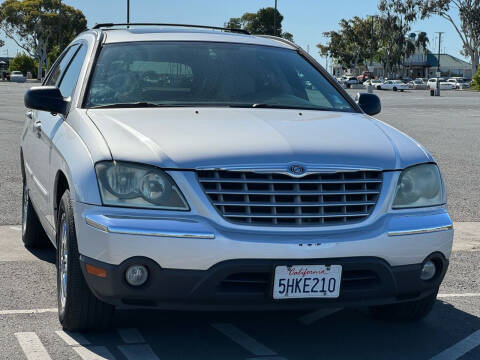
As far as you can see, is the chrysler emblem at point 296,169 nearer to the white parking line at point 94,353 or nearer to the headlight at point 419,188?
the headlight at point 419,188

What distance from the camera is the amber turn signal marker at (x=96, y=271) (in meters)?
4.30

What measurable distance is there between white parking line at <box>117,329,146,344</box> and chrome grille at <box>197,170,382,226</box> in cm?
96

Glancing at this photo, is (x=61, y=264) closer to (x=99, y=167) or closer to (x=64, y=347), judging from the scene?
(x=64, y=347)

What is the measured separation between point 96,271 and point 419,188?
171cm

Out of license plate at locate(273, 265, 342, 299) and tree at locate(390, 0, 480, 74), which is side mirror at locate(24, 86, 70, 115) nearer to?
license plate at locate(273, 265, 342, 299)

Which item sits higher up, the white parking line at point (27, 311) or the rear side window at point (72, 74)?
the rear side window at point (72, 74)

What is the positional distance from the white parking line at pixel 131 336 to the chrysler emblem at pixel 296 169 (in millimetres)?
1232

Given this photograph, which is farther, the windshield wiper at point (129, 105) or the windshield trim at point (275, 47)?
the windshield trim at point (275, 47)

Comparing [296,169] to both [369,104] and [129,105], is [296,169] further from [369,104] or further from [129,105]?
[369,104]

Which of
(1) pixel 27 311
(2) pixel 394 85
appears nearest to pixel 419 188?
(1) pixel 27 311

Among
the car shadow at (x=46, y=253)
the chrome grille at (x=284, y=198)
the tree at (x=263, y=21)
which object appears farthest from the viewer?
the tree at (x=263, y=21)

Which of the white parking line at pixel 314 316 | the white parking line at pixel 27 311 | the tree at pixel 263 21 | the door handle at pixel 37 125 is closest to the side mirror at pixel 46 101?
the door handle at pixel 37 125

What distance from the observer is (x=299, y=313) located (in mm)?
5438

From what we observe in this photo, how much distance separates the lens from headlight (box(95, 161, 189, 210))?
14.1 ft
